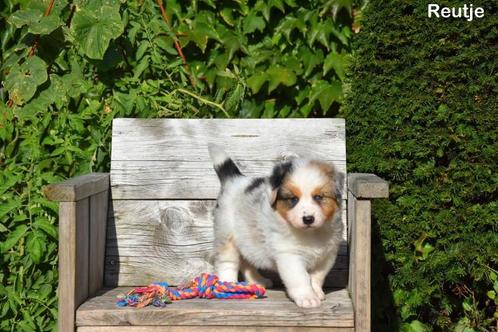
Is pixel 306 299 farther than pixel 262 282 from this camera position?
No

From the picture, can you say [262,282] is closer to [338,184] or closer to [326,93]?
[338,184]

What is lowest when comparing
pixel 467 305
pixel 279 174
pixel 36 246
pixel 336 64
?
pixel 467 305

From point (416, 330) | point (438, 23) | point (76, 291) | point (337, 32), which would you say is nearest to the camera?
point (76, 291)

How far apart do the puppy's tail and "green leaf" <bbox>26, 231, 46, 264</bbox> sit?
1.08 metres

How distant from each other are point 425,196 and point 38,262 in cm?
224

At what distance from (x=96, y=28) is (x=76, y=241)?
1705 mm

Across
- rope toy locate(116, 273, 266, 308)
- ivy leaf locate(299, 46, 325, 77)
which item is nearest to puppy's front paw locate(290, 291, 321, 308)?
rope toy locate(116, 273, 266, 308)

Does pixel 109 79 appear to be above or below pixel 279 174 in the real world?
above

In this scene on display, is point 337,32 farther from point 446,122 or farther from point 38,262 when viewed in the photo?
point 38,262

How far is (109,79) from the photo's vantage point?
4.99 m

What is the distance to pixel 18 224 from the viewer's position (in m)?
4.67

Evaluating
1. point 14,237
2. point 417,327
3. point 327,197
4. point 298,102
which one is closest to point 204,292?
point 327,197

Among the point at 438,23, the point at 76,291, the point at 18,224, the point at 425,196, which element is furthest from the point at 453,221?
the point at 18,224

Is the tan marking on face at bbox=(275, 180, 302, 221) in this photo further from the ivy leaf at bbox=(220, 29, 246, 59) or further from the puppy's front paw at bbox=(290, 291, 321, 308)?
the ivy leaf at bbox=(220, 29, 246, 59)
